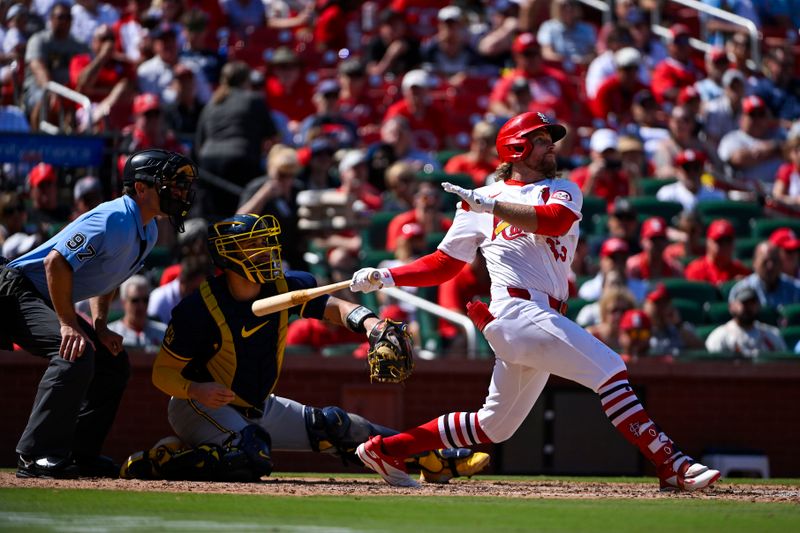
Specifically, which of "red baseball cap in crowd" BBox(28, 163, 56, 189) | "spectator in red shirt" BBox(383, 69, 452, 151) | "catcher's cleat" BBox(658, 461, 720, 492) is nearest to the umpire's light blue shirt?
"catcher's cleat" BBox(658, 461, 720, 492)

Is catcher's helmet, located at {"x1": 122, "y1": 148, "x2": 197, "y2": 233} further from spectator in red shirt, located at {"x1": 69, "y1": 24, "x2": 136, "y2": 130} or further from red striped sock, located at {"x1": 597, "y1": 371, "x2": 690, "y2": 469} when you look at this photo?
spectator in red shirt, located at {"x1": 69, "y1": 24, "x2": 136, "y2": 130}

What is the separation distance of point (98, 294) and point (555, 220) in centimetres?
239

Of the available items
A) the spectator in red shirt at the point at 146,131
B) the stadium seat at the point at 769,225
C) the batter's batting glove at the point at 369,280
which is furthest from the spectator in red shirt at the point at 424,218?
the batter's batting glove at the point at 369,280

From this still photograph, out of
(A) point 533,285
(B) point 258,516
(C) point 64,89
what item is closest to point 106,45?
(C) point 64,89

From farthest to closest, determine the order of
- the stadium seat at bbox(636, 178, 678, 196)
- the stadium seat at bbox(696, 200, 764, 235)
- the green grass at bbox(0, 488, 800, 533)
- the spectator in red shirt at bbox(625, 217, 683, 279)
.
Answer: the stadium seat at bbox(636, 178, 678, 196) < the stadium seat at bbox(696, 200, 764, 235) < the spectator in red shirt at bbox(625, 217, 683, 279) < the green grass at bbox(0, 488, 800, 533)

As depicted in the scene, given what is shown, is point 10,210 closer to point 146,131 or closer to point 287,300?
point 146,131

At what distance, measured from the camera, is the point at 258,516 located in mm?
5598

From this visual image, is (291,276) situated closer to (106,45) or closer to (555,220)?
(555,220)

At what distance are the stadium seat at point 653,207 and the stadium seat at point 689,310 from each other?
153 centimetres

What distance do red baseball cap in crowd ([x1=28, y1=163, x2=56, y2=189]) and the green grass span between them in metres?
5.22

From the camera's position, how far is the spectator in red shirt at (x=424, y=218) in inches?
457

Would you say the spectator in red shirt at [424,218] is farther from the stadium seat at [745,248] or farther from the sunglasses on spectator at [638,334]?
the stadium seat at [745,248]

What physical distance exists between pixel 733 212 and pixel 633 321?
11.6 feet

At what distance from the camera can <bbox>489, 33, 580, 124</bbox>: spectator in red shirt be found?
574 inches
